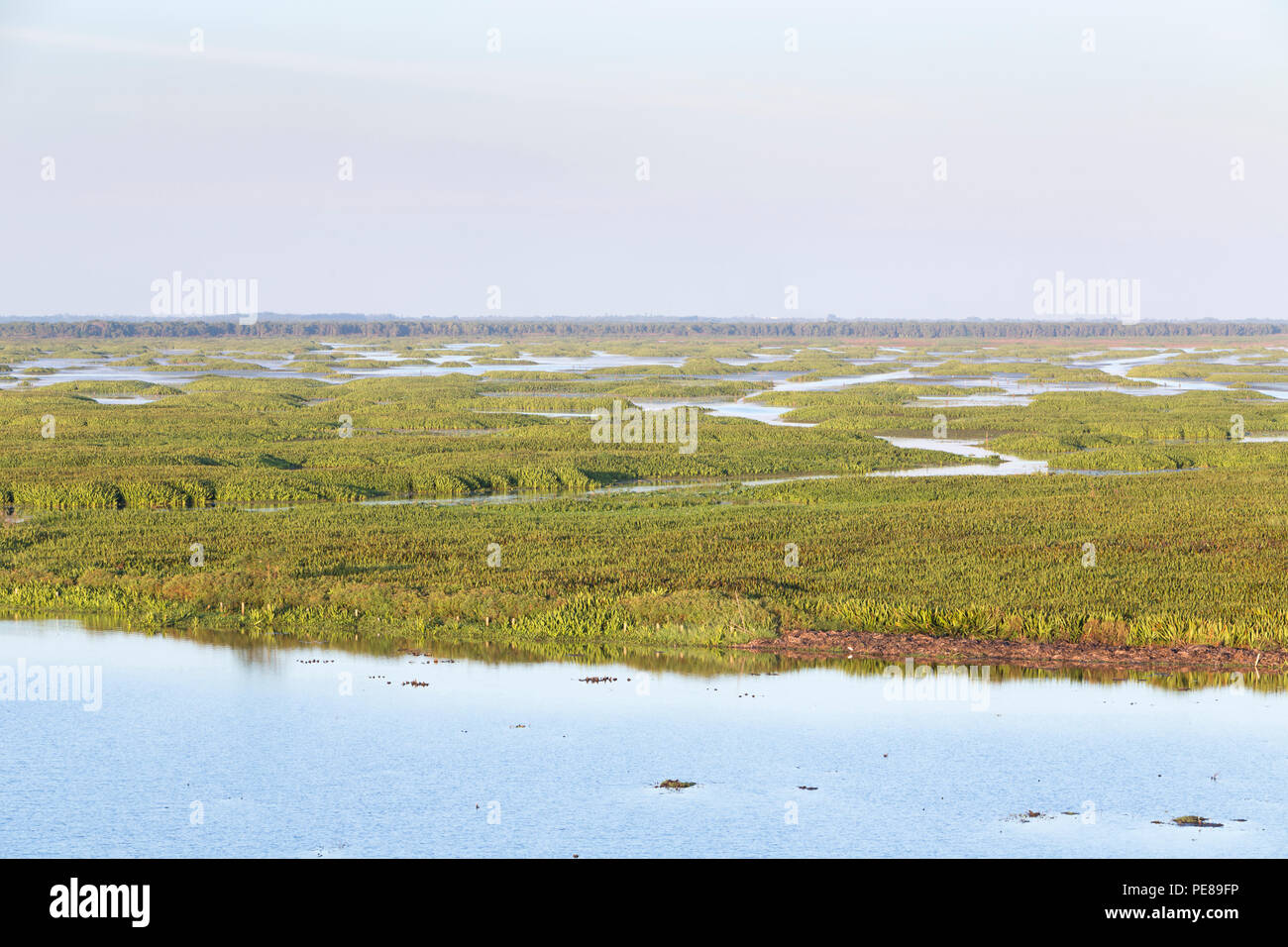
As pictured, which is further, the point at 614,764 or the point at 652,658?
the point at 652,658

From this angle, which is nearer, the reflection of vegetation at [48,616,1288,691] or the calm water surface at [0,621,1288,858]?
the calm water surface at [0,621,1288,858]

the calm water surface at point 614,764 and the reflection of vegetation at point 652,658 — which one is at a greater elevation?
the reflection of vegetation at point 652,658

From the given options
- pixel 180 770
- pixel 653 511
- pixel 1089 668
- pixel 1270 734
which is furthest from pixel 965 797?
pixel 653 511

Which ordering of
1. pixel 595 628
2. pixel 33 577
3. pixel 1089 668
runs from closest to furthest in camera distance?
pixel 1089 668
pixel 595 628
pixel 33 577

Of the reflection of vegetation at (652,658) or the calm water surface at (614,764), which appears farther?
the reflection of vegetation at (652,658)

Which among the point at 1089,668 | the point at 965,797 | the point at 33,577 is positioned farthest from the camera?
the point at 33,577

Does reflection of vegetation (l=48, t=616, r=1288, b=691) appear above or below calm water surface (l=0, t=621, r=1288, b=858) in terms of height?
above
